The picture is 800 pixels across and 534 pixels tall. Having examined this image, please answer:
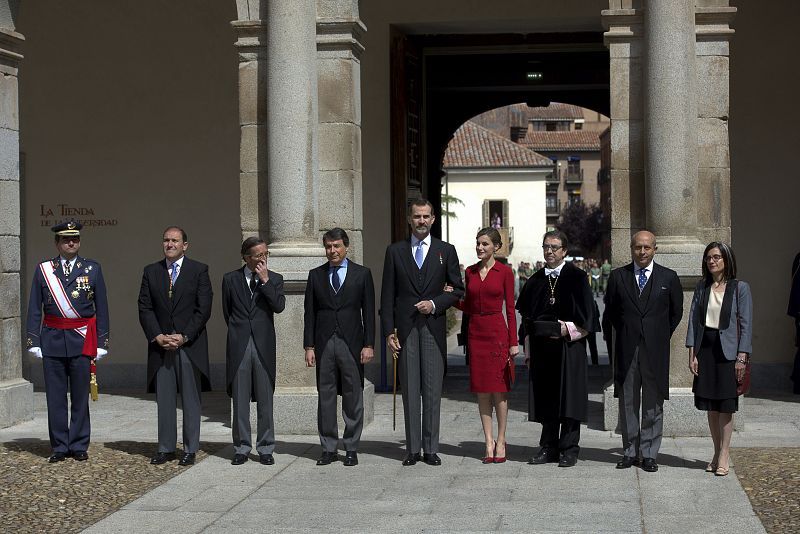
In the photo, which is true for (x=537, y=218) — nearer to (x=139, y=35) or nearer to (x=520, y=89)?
(x=520, y=89)

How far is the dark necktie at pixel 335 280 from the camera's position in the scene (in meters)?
9.23

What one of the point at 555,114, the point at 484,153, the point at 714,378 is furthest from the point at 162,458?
the point at 555,114

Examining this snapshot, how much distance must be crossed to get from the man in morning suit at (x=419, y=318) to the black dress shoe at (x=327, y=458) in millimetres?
541

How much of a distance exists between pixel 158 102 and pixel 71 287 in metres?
5.55

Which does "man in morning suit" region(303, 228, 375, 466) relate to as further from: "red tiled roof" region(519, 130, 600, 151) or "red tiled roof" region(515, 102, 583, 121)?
"red tiled roof" region(515, 102, 583, 121)

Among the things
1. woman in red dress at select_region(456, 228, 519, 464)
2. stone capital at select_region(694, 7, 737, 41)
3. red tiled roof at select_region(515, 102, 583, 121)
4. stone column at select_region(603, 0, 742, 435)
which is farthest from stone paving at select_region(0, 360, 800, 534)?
red tiled roof at select_region(515, 102, 583, 121)

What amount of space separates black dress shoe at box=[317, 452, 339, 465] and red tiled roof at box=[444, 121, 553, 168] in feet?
196

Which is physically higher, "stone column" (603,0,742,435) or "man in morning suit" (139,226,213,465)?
"stone column" (603,0,742,435)

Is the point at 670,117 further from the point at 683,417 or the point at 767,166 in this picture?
the point at 767,166

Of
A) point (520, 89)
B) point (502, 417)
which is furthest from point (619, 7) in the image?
point (520, 89)

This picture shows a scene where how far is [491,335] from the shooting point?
9.02m

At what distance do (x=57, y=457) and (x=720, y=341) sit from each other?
4.82m

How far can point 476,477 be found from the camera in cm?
853

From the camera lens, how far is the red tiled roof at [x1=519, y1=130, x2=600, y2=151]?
105 metres
